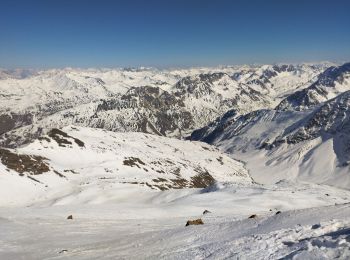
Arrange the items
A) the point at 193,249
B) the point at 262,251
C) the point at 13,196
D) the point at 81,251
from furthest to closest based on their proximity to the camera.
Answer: the point at 13,196 < the point at 81,251 < the point at 193,249 < the point at 262,251

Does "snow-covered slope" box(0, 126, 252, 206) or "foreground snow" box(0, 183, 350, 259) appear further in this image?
"snow-covered slope" box(0, 126, 252, 206)

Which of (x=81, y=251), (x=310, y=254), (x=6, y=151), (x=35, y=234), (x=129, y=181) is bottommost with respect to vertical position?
(x=129, y=181)

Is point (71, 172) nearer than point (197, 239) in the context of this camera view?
No

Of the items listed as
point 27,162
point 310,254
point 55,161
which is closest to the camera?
point 310,254

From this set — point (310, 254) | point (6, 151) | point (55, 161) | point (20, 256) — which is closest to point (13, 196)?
point (6, 151)

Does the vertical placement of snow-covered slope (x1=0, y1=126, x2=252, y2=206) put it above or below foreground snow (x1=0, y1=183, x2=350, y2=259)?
below

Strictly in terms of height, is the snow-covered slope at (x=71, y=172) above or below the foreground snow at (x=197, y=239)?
below

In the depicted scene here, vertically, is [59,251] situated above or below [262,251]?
below

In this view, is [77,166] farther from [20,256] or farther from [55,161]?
[20,256]

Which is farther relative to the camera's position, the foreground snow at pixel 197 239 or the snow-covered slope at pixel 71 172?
the snow-covered slope at pixel 71 172

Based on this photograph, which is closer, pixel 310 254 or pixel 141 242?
pixel 310 254

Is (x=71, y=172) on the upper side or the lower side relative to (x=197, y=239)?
lower
